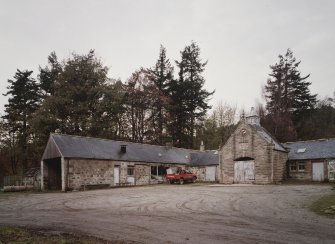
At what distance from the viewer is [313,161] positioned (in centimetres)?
3534

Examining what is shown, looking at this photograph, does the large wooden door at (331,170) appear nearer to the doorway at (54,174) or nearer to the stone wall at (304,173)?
the stone wall at (304,173)

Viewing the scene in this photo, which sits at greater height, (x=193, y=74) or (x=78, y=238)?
(x=193, y=74)

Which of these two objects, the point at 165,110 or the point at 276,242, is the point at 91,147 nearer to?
the point at 165,110

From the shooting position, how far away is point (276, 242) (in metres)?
8.59

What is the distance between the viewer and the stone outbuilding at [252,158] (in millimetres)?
34625

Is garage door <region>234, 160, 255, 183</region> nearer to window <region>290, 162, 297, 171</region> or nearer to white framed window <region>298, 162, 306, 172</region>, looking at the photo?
window <region>290, 162, 297, 171</region>

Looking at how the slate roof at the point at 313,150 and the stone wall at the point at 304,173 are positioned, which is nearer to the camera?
the slate roof at the point at 313,150

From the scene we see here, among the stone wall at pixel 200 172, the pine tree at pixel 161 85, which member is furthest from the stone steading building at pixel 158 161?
the pine tree at pixel 161 85

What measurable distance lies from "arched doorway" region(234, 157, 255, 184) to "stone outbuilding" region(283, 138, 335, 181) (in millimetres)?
4843

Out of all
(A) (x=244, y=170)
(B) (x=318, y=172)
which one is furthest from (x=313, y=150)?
(A) (x=244, y=170)

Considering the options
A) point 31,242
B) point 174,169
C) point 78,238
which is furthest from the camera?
point 174,169

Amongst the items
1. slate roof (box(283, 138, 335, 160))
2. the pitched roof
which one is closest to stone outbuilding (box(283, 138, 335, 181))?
slate roof (box(283, 138, 335, 160))

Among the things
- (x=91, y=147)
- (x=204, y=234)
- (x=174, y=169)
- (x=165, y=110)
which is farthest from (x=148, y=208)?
(x=165, y=110)

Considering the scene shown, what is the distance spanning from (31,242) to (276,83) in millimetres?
50733
